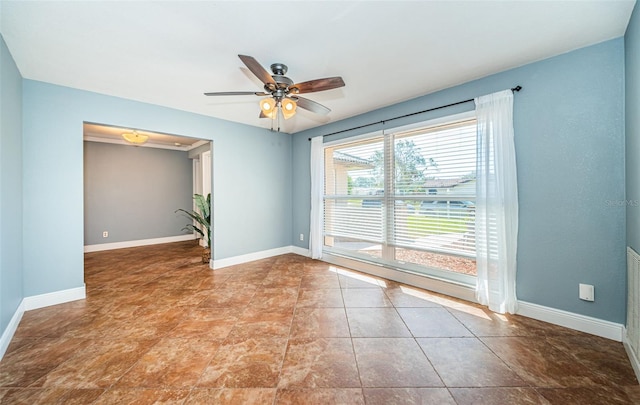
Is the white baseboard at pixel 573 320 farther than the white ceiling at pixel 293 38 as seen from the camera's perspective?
Yes

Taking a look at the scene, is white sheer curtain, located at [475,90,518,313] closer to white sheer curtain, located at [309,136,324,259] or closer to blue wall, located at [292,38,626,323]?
blue wall, located at [292,38,626,323]

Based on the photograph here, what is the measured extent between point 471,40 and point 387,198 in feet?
6.71

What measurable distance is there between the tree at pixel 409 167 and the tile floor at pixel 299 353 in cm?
138

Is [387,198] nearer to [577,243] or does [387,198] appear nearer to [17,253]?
[577,243]

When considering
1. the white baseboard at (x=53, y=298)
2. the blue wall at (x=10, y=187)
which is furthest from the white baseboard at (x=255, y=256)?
the blue wall at (x=10, y=187)

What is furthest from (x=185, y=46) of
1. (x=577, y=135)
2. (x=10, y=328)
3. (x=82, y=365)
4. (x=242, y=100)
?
(x=577, y=135)

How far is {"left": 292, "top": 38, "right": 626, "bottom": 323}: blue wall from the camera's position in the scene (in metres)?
1.98

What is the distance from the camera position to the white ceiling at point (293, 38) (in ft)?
5.41

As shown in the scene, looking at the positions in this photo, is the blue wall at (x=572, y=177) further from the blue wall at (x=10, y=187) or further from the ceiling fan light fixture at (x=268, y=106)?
the blue wall at (x=10, y=187)

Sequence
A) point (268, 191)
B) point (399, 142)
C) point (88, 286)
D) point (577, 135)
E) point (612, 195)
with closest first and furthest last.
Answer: point (612, 195) < point (577, 135) < point (88, 286) < point (399, 142) < point (268, 191)

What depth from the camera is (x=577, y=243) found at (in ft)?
6.97

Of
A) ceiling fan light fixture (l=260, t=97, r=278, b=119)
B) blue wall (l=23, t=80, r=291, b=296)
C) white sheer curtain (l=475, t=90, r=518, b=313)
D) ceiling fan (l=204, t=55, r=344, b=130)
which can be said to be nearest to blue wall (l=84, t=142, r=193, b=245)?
blue wall (l=23, t=80, r=291, b=296)

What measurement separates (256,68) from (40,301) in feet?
11.2

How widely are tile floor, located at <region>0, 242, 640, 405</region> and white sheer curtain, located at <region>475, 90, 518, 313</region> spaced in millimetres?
264
